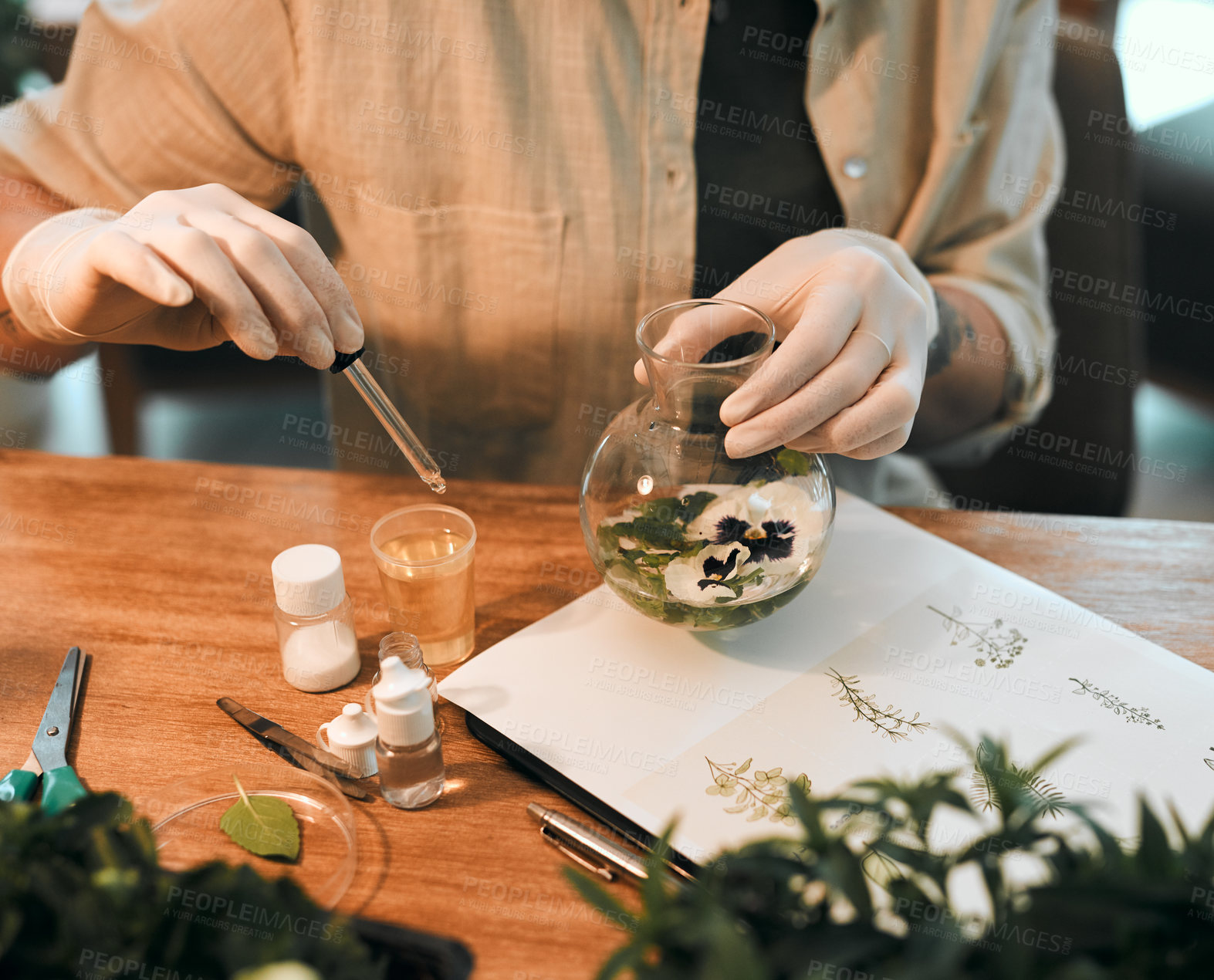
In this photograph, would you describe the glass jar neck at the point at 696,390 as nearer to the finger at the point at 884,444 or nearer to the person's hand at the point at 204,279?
the finger at the point at 884,444

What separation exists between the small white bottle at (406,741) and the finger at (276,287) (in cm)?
29

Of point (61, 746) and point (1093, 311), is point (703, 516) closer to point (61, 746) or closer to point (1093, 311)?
point (61, 746)

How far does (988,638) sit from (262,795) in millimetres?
583

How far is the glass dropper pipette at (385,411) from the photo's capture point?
2.42 ft

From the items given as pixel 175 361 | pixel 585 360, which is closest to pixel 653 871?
pixel 585 360

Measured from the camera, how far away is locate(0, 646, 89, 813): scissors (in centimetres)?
56

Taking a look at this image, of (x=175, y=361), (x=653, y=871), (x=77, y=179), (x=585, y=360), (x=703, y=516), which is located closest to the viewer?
(x=653, y=871)

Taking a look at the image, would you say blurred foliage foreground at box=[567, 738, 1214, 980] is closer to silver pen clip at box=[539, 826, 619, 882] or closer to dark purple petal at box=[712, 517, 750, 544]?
silver pen clip at box=[539, 826, 619, 882]

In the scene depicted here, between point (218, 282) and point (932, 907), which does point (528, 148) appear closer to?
point (218, 282)

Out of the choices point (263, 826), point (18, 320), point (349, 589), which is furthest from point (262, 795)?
point (18, 320)

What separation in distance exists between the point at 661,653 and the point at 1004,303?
70cm

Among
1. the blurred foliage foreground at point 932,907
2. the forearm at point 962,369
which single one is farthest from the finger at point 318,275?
the forearm at point 962,369

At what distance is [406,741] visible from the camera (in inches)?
21.7

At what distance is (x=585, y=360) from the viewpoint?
1164 millimetres
